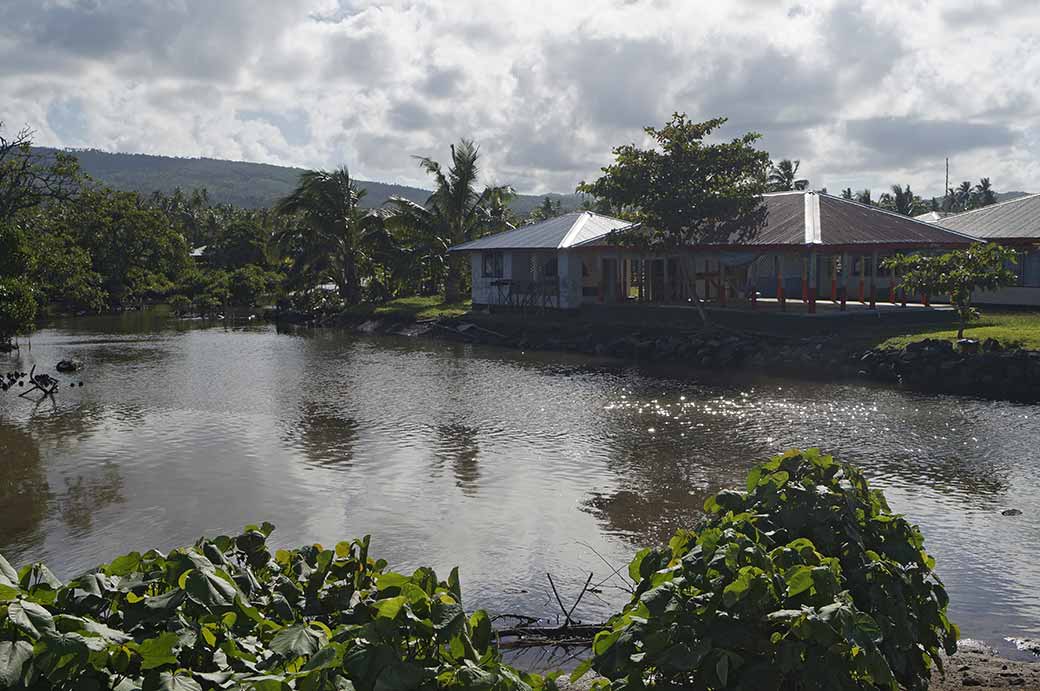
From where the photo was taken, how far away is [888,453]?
55.1 ft

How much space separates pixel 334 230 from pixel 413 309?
913 centimetres

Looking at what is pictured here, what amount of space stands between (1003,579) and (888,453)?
664 centimetres

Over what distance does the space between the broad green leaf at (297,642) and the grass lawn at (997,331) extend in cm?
2457

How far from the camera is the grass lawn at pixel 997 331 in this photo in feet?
81.4

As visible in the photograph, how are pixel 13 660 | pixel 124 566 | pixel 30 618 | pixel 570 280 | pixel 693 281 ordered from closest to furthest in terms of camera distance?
pixel 13 660
pixel 30 618
pixel 124 566
pixel 693 281
pixel 570 280

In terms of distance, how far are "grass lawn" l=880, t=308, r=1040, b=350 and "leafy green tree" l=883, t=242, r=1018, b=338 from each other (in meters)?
0.50

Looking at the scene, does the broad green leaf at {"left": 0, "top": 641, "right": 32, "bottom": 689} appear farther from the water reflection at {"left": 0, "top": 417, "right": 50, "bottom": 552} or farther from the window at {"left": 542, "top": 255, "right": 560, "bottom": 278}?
the window at {"left": 542, "top": 255, "right": 560, "bottom": 278}

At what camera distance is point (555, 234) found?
1574 inches

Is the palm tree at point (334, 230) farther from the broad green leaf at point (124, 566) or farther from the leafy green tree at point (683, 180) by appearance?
the broad green leaf at point (124, 566)

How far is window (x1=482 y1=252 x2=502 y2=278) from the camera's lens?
4216 centimetres

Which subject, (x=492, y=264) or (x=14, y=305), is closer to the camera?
(x=14, y=305)

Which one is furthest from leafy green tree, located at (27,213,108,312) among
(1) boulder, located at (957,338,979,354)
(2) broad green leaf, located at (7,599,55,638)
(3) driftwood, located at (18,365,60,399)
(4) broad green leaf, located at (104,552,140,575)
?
(2) broad green leaf, located at (7,599,55,638)

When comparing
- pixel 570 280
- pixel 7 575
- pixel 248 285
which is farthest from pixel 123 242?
pixel 7 575

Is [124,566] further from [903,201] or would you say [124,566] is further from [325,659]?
[903,201]
